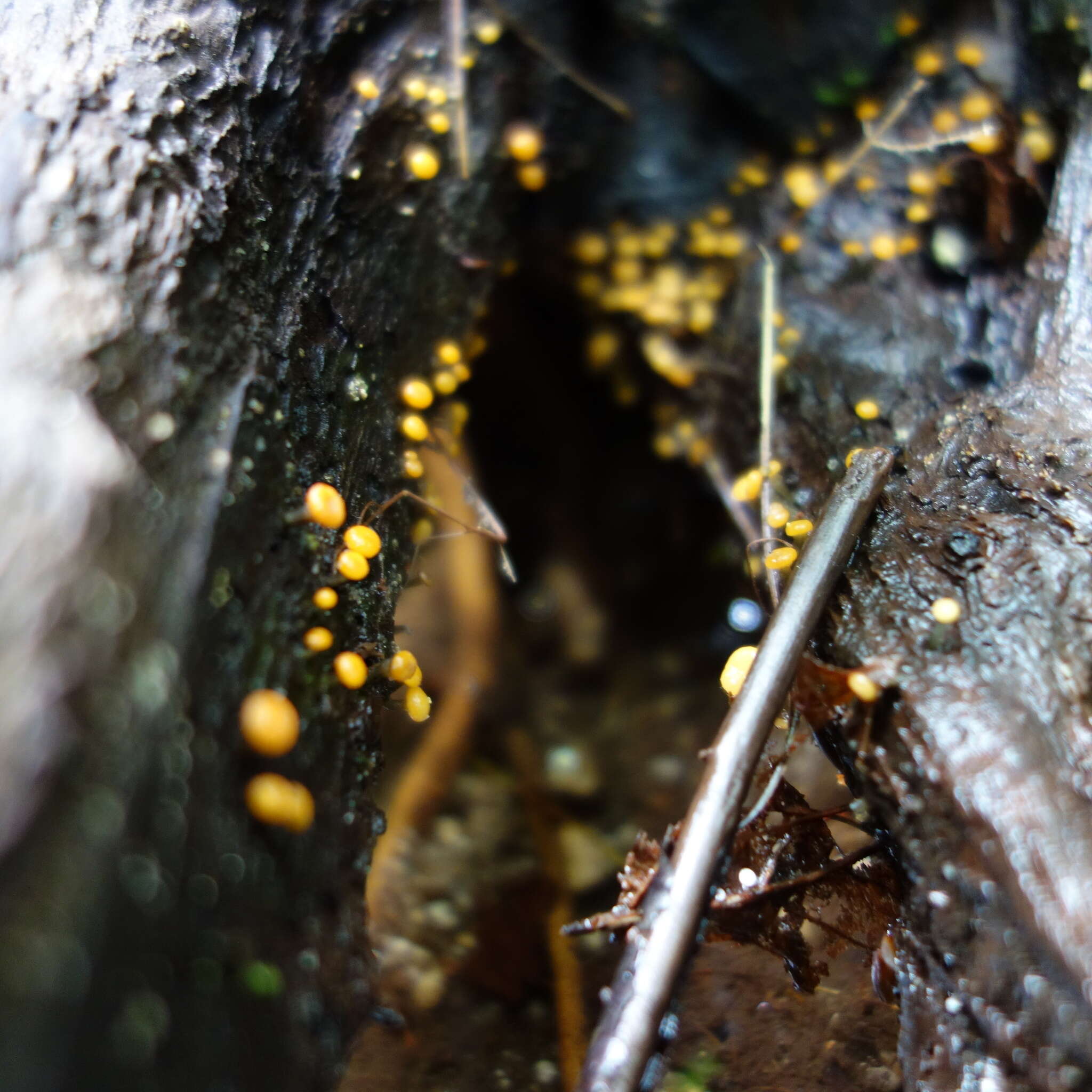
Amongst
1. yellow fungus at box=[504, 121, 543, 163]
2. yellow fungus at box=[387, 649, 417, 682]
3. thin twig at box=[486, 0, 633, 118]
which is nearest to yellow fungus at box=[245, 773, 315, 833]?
yellow fungus at box=[387, 649, 417, 682]

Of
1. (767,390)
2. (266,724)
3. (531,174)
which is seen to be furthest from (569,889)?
(531,174)

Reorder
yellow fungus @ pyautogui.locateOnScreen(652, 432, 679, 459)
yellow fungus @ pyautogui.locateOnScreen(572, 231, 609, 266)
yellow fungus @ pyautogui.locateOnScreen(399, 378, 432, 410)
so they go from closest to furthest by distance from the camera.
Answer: yellow fungus @ pyautogui.locateOnScreen(399, 378, 432, 410)
yellow fungus @ pyautogui.locateOnScreen(572, 231, 609, 266)
yellow fungus @ pyautogui.locateOnScreen(652, 432, 679, 459)

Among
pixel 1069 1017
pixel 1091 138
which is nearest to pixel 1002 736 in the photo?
pixel 1069 1017

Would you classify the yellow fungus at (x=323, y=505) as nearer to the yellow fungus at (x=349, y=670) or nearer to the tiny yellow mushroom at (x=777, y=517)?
the yellow fungus at (x=349, y=670)

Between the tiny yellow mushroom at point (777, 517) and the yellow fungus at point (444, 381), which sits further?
the yellow fungus at point (444, 381)

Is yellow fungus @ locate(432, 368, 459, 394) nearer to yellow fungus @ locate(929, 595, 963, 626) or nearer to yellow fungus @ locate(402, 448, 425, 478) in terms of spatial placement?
yellow fungus @ locate(402, 448, 425, 478)

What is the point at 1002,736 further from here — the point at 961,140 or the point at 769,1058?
the point at 961,140

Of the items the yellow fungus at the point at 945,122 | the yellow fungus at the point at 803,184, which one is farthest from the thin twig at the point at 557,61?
the yellow fungus at the point at 945,122
